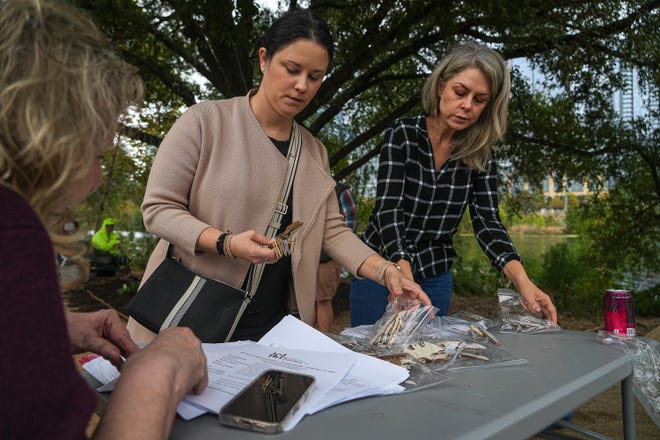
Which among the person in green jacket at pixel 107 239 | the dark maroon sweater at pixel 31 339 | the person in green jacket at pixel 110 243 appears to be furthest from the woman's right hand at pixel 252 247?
the person in green jacket at pixel 107 239

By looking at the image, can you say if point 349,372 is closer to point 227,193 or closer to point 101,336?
point 101,336

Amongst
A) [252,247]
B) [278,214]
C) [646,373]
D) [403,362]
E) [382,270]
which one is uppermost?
[278,214]

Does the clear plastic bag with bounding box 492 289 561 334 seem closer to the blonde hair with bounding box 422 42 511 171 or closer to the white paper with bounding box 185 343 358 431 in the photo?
the blonde hair with bounding box 422 42 511 171

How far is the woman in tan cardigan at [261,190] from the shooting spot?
188 centimetres

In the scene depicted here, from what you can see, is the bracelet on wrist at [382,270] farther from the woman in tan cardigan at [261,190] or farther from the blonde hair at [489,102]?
the blonde hair at [489,102]

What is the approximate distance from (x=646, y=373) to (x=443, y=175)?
1.07 meters

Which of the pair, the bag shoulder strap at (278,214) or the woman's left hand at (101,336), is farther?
the bag shoulder strap at (278,214)

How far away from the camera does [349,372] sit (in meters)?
1.42

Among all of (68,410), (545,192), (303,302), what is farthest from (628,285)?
(68,410)

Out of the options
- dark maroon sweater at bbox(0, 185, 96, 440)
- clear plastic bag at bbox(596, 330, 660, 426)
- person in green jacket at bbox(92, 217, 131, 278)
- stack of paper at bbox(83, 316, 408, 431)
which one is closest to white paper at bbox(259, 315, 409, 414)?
stack of paper at bbox(83, 316, 408, 431)

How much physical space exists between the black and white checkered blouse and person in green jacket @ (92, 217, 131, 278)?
9889 millimetres

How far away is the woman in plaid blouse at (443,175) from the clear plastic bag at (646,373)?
545 mm

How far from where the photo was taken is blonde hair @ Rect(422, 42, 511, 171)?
7.77 feet

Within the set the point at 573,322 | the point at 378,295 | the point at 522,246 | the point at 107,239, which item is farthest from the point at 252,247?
the point at 107,239
